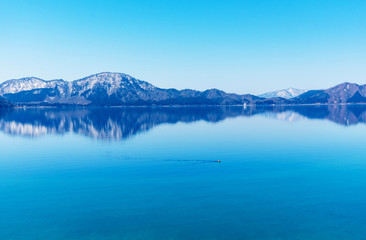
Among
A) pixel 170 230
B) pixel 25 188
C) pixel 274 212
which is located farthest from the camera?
pixel 25 188

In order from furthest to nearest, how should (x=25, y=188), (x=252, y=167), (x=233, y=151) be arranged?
(x=233, y=151), (x=252, y=167), (x=25, y=188)

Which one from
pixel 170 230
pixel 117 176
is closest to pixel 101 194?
pixel 117 176

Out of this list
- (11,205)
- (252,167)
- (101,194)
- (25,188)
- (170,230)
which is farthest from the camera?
(252,167)

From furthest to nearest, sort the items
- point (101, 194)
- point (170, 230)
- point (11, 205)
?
1. point (101, 194)
2. point (11, 205)
3. point (170, 230)

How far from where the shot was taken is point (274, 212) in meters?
26.1

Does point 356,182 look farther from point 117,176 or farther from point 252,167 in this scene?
point 117,176

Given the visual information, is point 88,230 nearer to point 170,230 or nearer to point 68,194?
point 170,230

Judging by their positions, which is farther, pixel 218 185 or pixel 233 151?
pixel 233 151

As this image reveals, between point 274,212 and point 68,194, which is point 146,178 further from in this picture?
point 274,212

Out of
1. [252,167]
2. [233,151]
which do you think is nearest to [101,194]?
[252,167]

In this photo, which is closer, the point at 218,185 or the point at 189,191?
the point at 189,191

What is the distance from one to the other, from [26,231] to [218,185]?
74.3 ft

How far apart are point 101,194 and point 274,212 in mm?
20831

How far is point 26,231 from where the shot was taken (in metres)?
23.4
